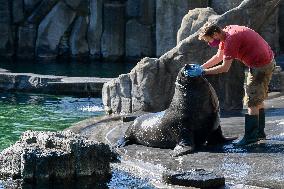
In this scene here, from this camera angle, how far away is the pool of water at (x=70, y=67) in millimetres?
18781

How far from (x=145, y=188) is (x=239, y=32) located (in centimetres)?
195

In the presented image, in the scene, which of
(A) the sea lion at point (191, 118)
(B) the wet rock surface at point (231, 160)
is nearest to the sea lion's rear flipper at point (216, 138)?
(A) the sea lion at point (191, 118)

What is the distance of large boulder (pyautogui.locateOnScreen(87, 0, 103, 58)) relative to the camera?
22.3m

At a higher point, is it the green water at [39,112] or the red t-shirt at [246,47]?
the red t-shirt at [246,47]

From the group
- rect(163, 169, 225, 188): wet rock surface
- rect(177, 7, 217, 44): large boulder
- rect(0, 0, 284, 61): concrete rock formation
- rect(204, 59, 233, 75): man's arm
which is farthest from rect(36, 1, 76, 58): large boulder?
rect(163, 169, 225, 188): wet rock surface

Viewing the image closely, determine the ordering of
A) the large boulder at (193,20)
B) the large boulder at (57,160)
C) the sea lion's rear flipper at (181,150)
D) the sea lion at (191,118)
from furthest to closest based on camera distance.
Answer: the large boulder at (193,20) < the sea lion at (191,118) < the sea lion's rear flipper at (181,150) < the large boulder at (57,160)

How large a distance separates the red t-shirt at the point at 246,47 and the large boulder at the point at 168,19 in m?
12.3

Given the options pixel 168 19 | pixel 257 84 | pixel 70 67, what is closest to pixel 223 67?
pixel 257 84

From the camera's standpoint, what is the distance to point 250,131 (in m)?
7.46

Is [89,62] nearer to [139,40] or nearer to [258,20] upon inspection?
[139,40]

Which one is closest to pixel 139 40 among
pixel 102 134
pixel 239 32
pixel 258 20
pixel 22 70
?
pixel 22 70

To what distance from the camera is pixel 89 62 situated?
22.2 meters

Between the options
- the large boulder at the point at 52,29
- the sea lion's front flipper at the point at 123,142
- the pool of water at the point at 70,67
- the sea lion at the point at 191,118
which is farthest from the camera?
the large boulder at the point at 52,29

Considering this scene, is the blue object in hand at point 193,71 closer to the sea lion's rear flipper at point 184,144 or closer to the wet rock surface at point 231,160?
the sea lion's rear flipper at point 184,144
